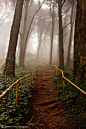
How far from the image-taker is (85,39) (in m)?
5.74

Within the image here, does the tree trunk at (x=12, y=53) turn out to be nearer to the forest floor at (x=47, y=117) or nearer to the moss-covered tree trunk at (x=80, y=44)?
the forest floor at (x=47, y=117)

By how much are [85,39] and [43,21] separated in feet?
74.9

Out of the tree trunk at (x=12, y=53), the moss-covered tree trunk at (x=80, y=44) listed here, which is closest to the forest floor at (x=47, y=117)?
the moss-covered tree trunk at (x=80, y=44)

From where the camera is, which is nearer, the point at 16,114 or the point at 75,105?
the point at 16,114

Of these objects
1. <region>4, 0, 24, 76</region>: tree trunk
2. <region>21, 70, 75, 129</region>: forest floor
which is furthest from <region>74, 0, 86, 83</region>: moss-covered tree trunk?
<region>4, 0, 24, 76</region>: tree trunk

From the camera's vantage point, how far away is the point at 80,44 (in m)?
5.66

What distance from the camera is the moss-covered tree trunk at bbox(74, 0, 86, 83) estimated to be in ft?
18.1

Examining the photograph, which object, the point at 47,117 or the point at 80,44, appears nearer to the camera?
the point at 47,117

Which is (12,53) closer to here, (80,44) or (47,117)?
(80,44)

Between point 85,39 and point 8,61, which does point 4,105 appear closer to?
point 8,61

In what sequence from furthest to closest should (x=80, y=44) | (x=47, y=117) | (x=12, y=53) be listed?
(x=12, y=53), (x=80, y=44), (x=47, y=117)

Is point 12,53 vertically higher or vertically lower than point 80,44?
lower

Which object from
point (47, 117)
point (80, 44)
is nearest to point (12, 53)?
point (80, 44)

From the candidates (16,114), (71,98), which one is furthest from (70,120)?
(16,114)
